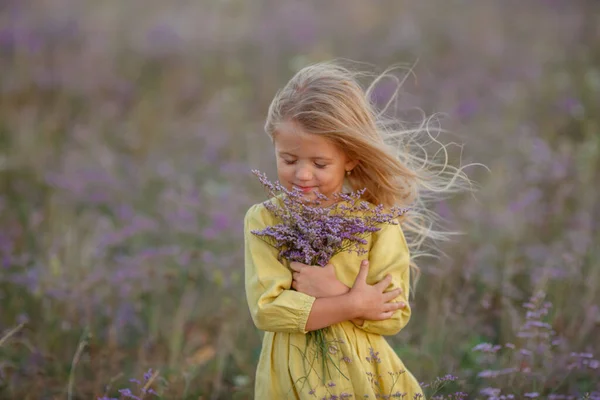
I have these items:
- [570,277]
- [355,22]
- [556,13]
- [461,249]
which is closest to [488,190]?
[461,249]

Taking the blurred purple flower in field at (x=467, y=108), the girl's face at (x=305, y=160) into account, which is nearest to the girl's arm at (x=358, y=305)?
the girl's face at (x=305, y=160)

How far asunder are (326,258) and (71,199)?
3.90 metres

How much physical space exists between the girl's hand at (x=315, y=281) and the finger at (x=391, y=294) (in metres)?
0.16

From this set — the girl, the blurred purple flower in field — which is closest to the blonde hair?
the girl

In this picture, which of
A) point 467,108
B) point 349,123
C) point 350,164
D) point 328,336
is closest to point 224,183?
point 467,108

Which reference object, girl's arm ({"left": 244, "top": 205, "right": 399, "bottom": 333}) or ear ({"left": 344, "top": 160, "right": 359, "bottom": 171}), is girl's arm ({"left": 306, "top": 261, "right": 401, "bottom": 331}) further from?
ear ({"left": 344, "top": 160, "right": 359, "bottom": 171})

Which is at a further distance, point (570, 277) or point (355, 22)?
point (355, 22)

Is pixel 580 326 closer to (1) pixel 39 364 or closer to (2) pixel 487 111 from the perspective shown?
(1) pixel 39 364

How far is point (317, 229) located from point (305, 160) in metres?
0.30

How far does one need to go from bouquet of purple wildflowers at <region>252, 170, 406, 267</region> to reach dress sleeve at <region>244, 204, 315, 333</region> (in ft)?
0.16

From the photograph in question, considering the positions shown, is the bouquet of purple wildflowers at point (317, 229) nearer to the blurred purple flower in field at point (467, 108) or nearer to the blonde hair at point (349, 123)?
the blonde hair at point (349, 123)

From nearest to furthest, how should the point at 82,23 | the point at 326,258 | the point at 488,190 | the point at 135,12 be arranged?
the point at 326,258, the point at 488,190, the point at 82,23, the point at 135,12

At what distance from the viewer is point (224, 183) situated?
20.8 feet

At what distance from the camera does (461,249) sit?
16.8ft
